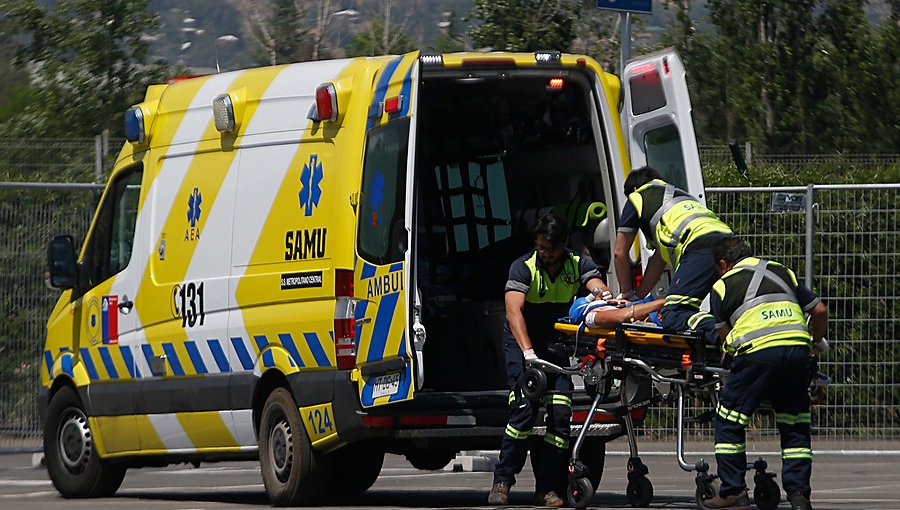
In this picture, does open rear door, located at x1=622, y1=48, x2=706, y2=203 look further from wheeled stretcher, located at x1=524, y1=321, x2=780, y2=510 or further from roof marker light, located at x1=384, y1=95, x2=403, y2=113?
roof marker light, located at x1=384, y1=95, x2=403, y2=113

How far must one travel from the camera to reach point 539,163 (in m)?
11.7

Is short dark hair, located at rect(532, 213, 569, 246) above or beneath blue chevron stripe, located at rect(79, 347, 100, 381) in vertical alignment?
above

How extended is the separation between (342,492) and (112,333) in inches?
71.5

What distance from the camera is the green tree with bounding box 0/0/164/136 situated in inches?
1357

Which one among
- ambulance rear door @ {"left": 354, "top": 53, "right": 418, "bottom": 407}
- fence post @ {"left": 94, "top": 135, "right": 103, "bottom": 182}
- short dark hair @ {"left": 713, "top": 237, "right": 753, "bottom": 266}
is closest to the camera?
short dark hair @ {"left": 713, "top": 237, "right": 753, "bottom": 266}

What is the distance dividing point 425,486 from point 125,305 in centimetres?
249

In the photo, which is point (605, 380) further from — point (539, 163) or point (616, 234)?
point (539, 163)

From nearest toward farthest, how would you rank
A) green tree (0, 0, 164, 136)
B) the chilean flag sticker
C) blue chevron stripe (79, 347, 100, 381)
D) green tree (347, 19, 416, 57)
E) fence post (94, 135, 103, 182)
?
the chilean flag sticker < blue chevron stripe (79, 347, 100, 381) < fence post (94, 135, 103, 182) < green tree (0, 0, 164, 136) < green tree (347, 19, 416, 57)

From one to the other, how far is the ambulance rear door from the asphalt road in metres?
1.23

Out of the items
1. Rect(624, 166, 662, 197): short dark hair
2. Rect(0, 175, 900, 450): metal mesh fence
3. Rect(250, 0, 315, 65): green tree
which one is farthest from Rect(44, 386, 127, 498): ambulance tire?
Rect(250, 0, 315, 65): green tree

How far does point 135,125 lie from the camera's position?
39.3 ft

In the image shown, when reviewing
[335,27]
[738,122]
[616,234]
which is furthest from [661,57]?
[335,27]

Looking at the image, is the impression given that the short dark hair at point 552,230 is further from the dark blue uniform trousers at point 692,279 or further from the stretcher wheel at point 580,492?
the stretcher wheel at point 580,492

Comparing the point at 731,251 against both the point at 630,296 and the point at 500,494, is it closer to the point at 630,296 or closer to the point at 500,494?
the point at 630,296
